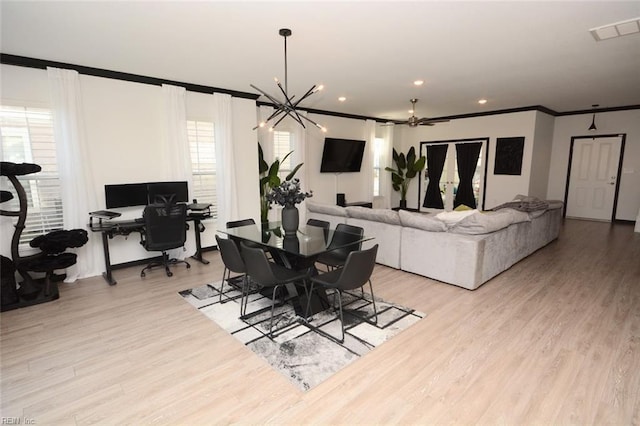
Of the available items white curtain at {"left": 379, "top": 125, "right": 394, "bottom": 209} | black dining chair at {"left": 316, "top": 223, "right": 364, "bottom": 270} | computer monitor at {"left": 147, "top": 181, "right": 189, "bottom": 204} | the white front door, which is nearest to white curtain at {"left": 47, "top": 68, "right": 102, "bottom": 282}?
computer monitor at {"left": 147, "top": 181, "right": 189, "bottom": 204}

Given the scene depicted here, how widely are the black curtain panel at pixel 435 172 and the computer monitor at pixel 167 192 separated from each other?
6.85 meters

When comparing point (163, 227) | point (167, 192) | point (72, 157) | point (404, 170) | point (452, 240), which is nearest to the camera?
point (452, 240)

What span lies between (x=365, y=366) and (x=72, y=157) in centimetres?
428

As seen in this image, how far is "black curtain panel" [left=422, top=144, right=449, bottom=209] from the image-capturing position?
29.5 feet

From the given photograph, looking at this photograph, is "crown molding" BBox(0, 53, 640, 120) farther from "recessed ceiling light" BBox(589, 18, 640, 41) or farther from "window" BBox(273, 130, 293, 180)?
"recessed ceiling light" BBox(589, 18, 640, 41)

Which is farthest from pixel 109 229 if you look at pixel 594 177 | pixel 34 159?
pixel 594 177

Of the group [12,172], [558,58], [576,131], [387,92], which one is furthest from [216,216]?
[576,131]

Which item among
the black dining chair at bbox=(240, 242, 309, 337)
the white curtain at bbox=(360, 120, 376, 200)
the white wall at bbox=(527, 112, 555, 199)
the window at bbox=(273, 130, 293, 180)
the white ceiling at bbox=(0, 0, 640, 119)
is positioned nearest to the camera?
the white ceiling at bbox=(0, 0, 640, 119)

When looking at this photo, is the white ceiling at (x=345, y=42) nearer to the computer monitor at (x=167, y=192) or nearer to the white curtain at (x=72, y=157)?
the white curtain at (x=72, y=157)

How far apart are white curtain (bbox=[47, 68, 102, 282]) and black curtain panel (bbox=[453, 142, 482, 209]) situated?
26.3 feet

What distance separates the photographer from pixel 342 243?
11.2ft

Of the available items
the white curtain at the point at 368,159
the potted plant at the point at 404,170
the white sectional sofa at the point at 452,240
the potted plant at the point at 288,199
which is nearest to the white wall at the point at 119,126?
the potted plant at the point at 288,199

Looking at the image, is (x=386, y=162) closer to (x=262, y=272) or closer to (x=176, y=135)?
(x=176, y=135)

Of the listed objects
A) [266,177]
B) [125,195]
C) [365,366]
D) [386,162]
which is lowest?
[365,366]
